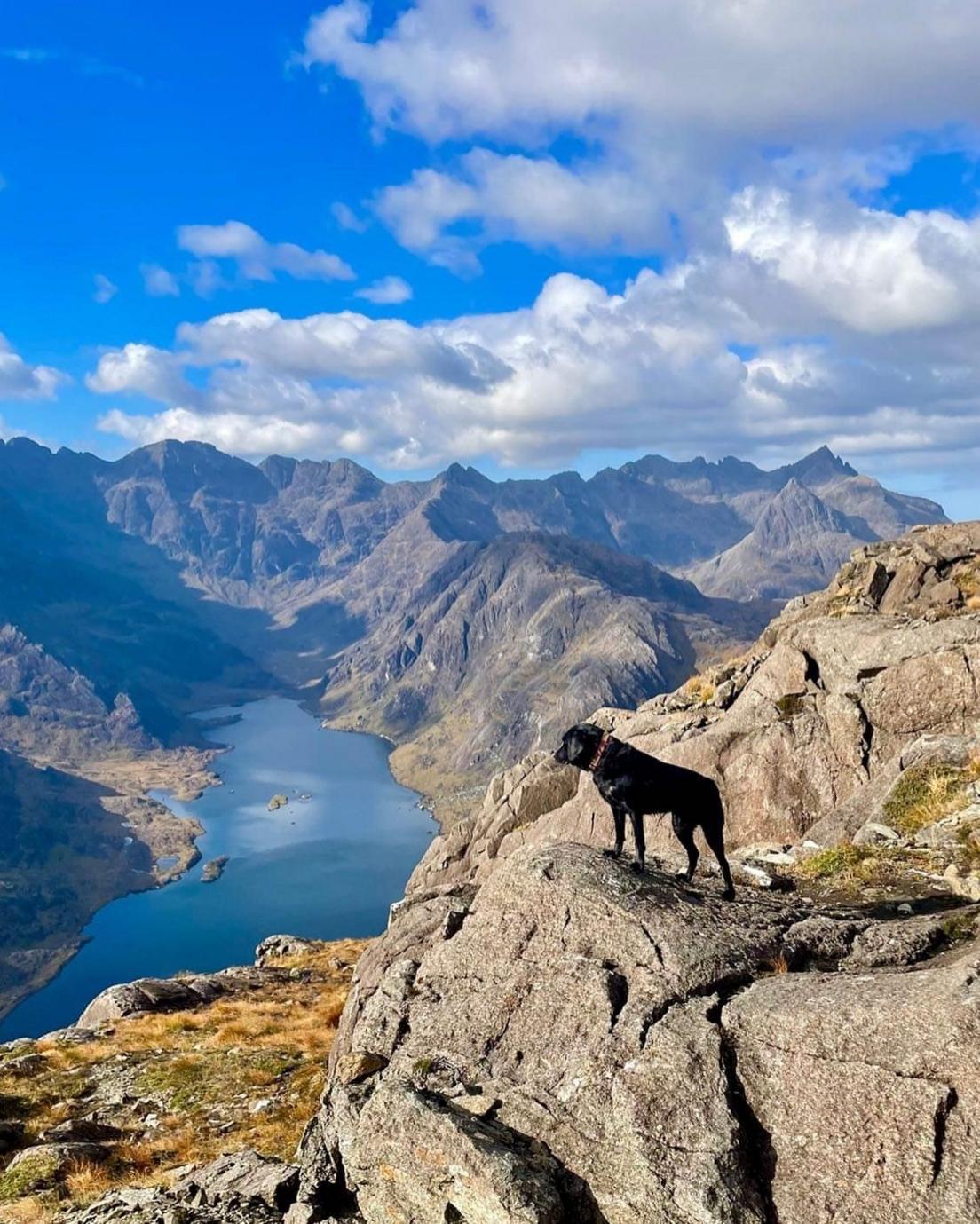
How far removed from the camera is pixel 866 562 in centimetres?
5306

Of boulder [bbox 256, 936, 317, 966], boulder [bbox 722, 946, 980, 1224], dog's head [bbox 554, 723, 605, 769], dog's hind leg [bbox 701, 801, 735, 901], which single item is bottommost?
boulder [bbox 256, 936, 317, 966]

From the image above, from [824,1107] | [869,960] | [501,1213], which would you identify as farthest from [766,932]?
[501,1213]

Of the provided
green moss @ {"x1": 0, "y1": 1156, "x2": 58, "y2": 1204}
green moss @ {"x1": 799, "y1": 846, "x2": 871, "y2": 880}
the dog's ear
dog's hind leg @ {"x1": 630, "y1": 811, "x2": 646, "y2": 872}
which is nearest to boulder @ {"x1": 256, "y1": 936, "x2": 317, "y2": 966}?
green moss @ {"x1": 0, "y1": 1156, "x2": 58, "y2": 1204}

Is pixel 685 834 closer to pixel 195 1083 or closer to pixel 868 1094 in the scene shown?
pixel 868 1094

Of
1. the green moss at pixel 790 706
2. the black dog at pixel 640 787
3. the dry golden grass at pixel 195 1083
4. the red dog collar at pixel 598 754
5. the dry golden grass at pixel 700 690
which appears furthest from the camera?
the dry golden grass at pixel 700 690

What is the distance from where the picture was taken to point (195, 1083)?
2122 cm

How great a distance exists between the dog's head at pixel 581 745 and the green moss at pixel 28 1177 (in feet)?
44.3

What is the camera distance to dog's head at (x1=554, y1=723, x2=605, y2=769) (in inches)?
565

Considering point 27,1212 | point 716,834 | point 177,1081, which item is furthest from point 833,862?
point 177,1081

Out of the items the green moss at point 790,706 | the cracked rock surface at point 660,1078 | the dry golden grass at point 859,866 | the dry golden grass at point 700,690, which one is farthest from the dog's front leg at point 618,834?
the dry golden grass at point 700,690

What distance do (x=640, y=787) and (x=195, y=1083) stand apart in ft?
53.2

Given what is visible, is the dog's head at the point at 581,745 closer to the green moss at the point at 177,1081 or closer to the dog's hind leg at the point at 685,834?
the dog's hind leg at the point at 685,834

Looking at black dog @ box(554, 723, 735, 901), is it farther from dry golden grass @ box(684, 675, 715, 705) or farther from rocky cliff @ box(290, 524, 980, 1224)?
dry golden grass @ box(684, 675, 715, 705)

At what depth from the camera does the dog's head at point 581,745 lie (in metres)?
14.4
